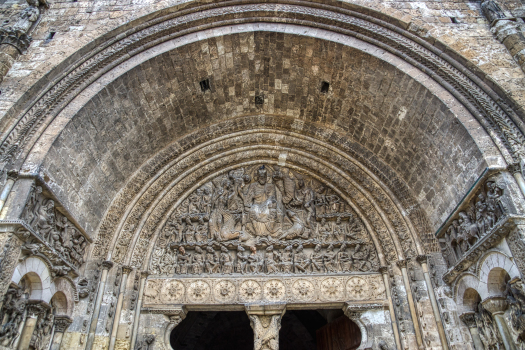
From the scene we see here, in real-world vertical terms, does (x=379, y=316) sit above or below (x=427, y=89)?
below

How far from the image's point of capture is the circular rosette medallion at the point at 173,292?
21.6 ft

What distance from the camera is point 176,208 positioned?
7609mm

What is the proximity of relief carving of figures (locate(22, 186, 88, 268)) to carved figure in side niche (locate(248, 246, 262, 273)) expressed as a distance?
2.82m

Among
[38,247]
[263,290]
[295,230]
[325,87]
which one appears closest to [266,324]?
[263,290]

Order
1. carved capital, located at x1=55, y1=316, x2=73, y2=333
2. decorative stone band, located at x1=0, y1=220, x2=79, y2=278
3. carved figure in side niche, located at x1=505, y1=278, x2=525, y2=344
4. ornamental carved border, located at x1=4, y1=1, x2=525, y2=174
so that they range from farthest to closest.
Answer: carved capital, located at x1=55, y1=316, x2=73, y2=333 → ornamental carved border, located at x1=4, y1=1, x2=525, y2=174 → decorative stone band, located at x1=0, y1=220, x2=79, y2=278 → carved figure in side niche, located at x1=505, y1=278, x2=525, y2=344

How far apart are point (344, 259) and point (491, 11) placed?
4912 millimetres

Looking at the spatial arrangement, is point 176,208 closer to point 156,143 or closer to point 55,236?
point 156,143

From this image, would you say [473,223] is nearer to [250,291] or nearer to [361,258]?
[361,258]

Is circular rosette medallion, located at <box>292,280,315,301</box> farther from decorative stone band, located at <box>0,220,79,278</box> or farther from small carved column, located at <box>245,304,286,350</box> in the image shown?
decorative stone band, located at <box>0,220,79,278</box>

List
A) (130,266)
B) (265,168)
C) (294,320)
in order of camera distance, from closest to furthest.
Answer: (130,266)
(265,168)
(294,320)

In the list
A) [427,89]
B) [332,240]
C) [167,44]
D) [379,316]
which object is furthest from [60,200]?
[427,89]

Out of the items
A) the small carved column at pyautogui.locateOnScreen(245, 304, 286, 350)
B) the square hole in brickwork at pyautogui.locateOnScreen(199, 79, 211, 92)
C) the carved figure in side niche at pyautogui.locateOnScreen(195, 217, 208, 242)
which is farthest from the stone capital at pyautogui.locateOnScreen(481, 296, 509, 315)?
the square hole in brickwork at pyautogui.locateOnScreen(199, 79, 211, 92)

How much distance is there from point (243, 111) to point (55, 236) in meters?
4.34

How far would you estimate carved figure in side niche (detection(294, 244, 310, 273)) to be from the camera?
6.87m
